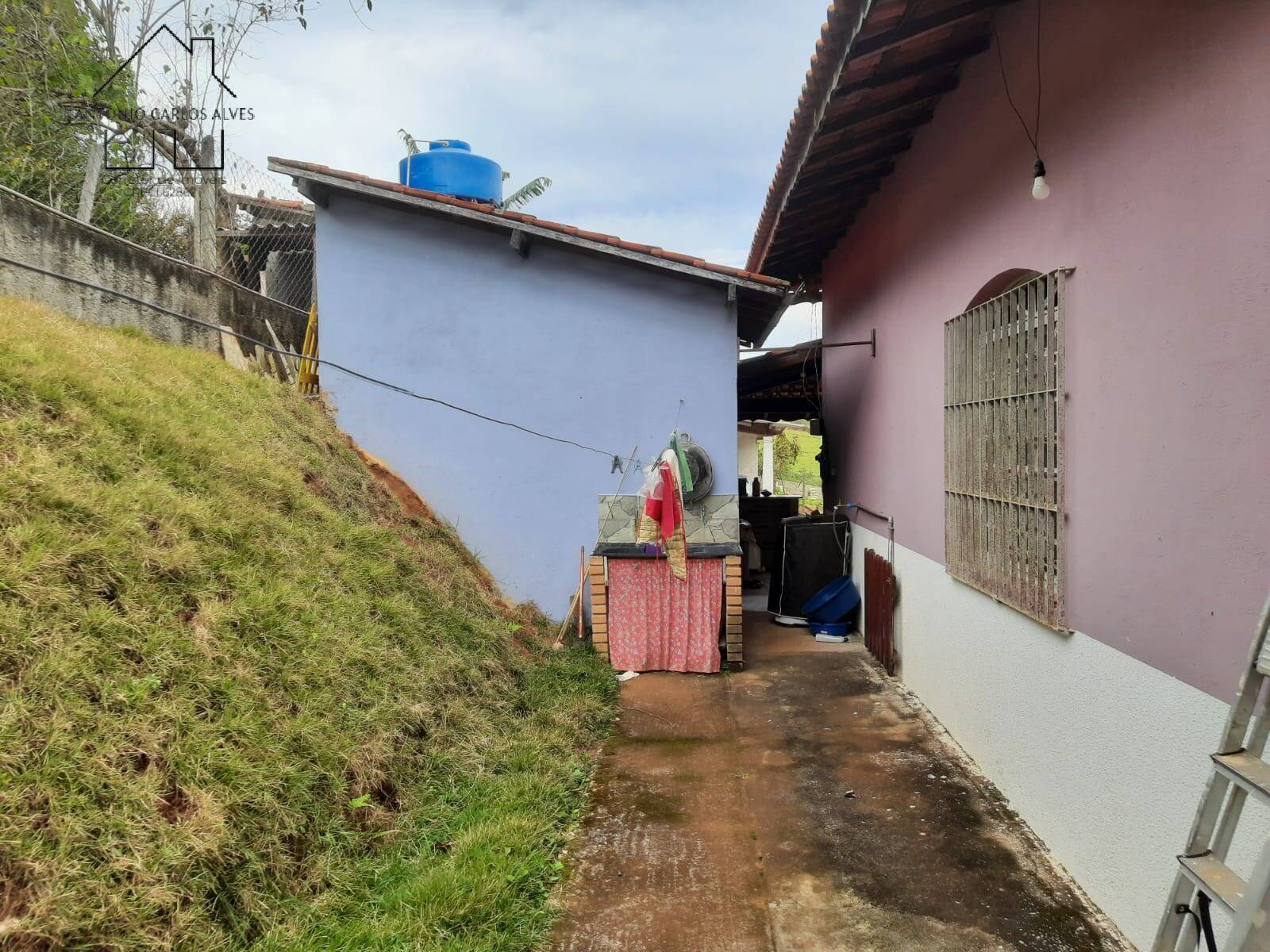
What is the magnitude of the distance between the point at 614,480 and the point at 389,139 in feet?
22.6

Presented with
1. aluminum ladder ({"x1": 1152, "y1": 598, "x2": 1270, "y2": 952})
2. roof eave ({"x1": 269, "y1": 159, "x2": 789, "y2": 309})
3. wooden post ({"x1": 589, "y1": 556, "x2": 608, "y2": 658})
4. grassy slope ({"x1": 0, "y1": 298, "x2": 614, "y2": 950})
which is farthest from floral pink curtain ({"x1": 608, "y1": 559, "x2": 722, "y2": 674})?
aluminum ladder ({"x1": 1152, "y1": 598, "x2": 1270, "y2": 952})

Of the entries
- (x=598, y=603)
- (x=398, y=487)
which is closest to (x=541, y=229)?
(x=398, y=487)

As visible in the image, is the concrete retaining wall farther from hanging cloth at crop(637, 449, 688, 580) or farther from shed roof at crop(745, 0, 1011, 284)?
shed roof at crop(745, 0, 1011, 284)

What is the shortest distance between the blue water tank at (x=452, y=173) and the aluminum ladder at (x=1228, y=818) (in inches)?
341

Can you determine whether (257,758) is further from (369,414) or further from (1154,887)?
(369,414)

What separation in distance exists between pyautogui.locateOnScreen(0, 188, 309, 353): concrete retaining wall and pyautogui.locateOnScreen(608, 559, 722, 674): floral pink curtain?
4627 millimetres

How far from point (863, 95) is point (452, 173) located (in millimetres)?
5558

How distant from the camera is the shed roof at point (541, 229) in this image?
6.86 metres

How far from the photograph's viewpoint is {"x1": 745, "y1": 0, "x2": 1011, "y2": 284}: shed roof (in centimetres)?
371

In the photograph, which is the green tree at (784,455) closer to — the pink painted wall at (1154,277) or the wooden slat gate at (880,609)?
the wooden slat gate at (880,609)

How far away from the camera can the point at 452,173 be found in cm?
860

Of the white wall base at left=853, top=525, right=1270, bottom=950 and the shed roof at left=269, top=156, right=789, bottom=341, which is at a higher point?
the shed roof at left=269, top=156, right=789, bottom=341

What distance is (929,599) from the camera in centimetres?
564

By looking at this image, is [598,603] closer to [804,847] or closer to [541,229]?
[804,847]
